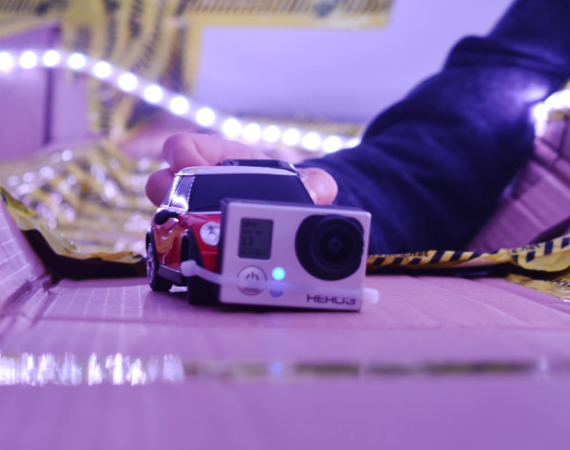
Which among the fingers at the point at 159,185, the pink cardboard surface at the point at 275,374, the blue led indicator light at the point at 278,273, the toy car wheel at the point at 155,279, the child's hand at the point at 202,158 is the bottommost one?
the toy car wheel at the point at 155,279

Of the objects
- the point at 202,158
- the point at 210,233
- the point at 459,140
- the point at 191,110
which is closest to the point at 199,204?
the point at 210,233

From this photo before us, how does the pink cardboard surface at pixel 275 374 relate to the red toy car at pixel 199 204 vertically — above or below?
below

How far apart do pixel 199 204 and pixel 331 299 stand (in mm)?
177

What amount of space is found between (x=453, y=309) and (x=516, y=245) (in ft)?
1.97

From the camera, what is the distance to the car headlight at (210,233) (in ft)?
2.21

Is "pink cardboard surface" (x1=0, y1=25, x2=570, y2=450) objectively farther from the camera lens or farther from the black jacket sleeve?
the black jacket sleeve

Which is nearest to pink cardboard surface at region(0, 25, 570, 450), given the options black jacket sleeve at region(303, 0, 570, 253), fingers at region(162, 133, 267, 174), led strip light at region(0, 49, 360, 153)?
fingers at region(162, 133, 267, 174)

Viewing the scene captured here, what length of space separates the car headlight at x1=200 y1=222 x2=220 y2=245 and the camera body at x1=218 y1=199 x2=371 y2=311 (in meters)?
0.02

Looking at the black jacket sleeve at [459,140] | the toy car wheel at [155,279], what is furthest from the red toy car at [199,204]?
the black jacket sleeve at [459,140]

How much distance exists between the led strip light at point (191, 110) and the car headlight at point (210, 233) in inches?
66.6

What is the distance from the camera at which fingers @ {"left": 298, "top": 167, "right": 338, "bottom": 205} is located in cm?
98

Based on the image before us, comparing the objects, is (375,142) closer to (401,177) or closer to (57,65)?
(401,177)

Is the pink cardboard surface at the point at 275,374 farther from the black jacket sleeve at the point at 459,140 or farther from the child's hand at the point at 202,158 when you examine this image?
the black jacket sleeve at the point at 459,140

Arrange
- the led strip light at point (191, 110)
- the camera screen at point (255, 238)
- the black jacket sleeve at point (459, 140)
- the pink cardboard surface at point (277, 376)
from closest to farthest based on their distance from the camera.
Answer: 1. the pink cardboard surface at point (277, 376)
2. the camera screen at point (255, 238)
3. the black jacket sleeve at point (459, 140)
4. the led strip light at point (191, 110)
